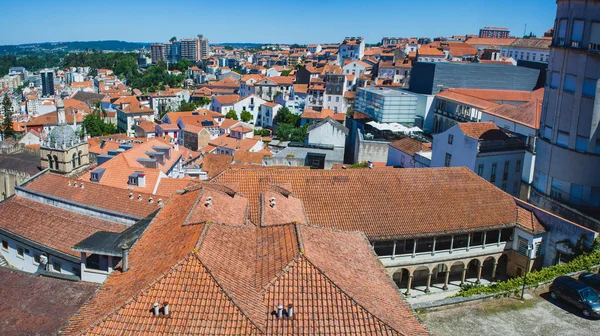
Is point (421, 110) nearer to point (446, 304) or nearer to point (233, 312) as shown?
point (446, 304)

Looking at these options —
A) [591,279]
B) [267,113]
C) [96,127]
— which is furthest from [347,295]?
[96,127]

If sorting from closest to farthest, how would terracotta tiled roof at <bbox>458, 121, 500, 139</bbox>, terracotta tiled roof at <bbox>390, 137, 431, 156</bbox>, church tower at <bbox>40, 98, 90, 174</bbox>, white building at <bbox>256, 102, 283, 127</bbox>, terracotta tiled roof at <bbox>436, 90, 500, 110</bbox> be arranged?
terracotta tiled roof at <bbox>458, 121, 500, 139</bbox> → church tower at <bbox>40, 98, 90, 174</bbox> → terracotta tiled roof at <bbox>390, 137, 431, 156</bbox> → terracotta tiled roof at <bbox>436, 90, 500, 110</bbox> → white building at <bbox>256, 102, 283, 127</bbox>

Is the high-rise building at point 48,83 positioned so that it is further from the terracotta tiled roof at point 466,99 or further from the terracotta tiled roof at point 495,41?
the terracotta tiled roof at point 466,99

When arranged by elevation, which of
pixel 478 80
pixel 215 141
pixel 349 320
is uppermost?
pixel 478 80

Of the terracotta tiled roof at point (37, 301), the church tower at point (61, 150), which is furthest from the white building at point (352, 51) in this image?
the terracotta tiled roof at point (37, 301)

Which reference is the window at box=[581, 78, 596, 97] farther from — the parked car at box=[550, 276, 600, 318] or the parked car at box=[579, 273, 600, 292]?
the parked car at box=[550, 276, 600, 318]

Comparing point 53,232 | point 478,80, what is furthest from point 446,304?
point 478,80

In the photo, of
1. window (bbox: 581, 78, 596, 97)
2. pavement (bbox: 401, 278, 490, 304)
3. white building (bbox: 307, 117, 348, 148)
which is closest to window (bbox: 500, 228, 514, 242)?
pavement (bbox: 401, 278, 490, 304)
